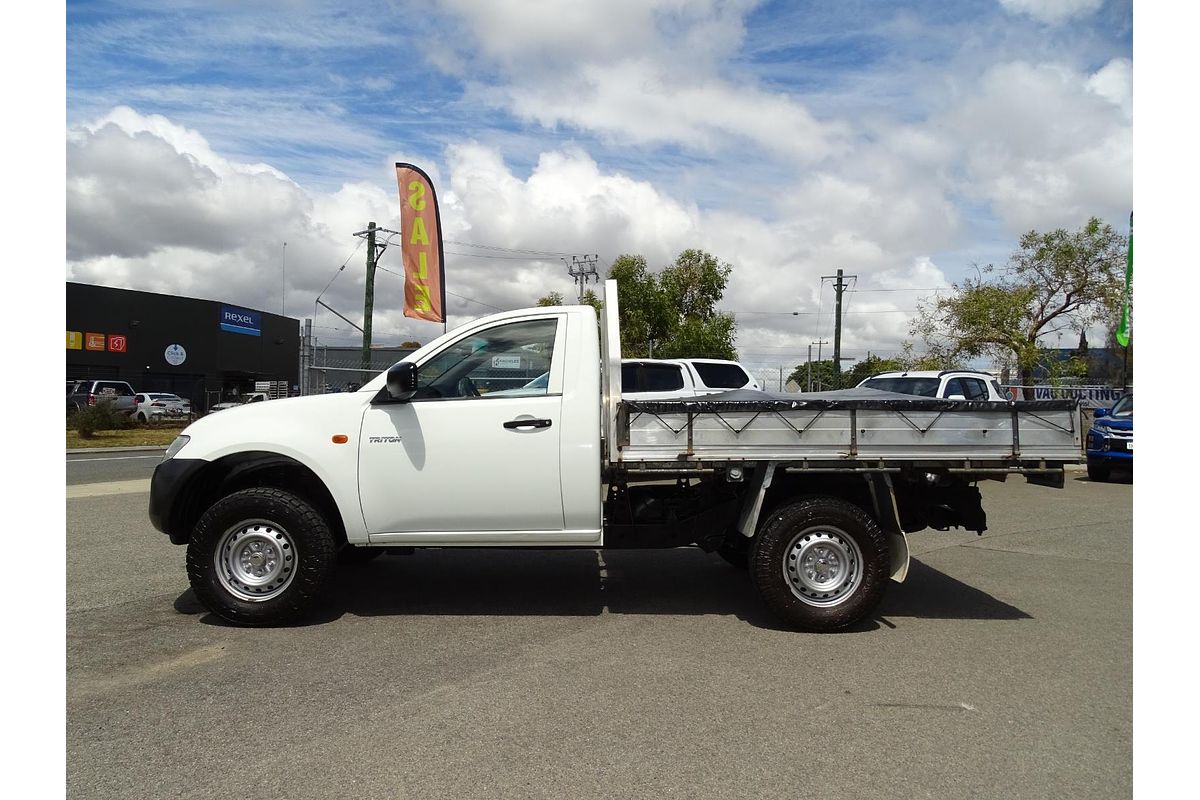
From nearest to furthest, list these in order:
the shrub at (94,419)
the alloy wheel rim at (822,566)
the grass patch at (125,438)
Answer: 1. the alloy wheel rim at (822,566)
2. the grass patch at (125,438)
3. the shrub at (94,419)

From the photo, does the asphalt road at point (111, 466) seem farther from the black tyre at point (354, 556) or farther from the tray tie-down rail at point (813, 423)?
the tray tie-down rail at point (813, 423)

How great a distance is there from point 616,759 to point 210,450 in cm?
348

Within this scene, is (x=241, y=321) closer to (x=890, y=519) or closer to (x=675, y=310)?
(x=675, y=310)

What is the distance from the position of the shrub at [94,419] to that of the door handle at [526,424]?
78.3ft

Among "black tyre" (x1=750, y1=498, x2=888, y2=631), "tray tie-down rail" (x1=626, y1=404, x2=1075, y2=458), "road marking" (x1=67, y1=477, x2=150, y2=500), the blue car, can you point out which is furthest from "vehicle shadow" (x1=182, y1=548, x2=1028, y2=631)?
the blue car

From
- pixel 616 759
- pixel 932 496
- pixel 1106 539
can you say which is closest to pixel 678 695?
pixel 616 759

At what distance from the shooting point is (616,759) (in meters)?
3.51

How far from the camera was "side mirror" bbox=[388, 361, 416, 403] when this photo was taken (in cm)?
523

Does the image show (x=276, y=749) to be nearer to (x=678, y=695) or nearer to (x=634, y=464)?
(x=678, y=695)

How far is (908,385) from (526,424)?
39.6ft

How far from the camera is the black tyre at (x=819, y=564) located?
17.4 feet

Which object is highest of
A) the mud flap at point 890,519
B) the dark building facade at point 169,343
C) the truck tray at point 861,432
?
the dark building facade at point 169,343

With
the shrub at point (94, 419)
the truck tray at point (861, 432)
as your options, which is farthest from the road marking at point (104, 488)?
the shrub at point (94, 419)

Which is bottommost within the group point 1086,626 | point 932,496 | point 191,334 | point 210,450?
point 1086,626
